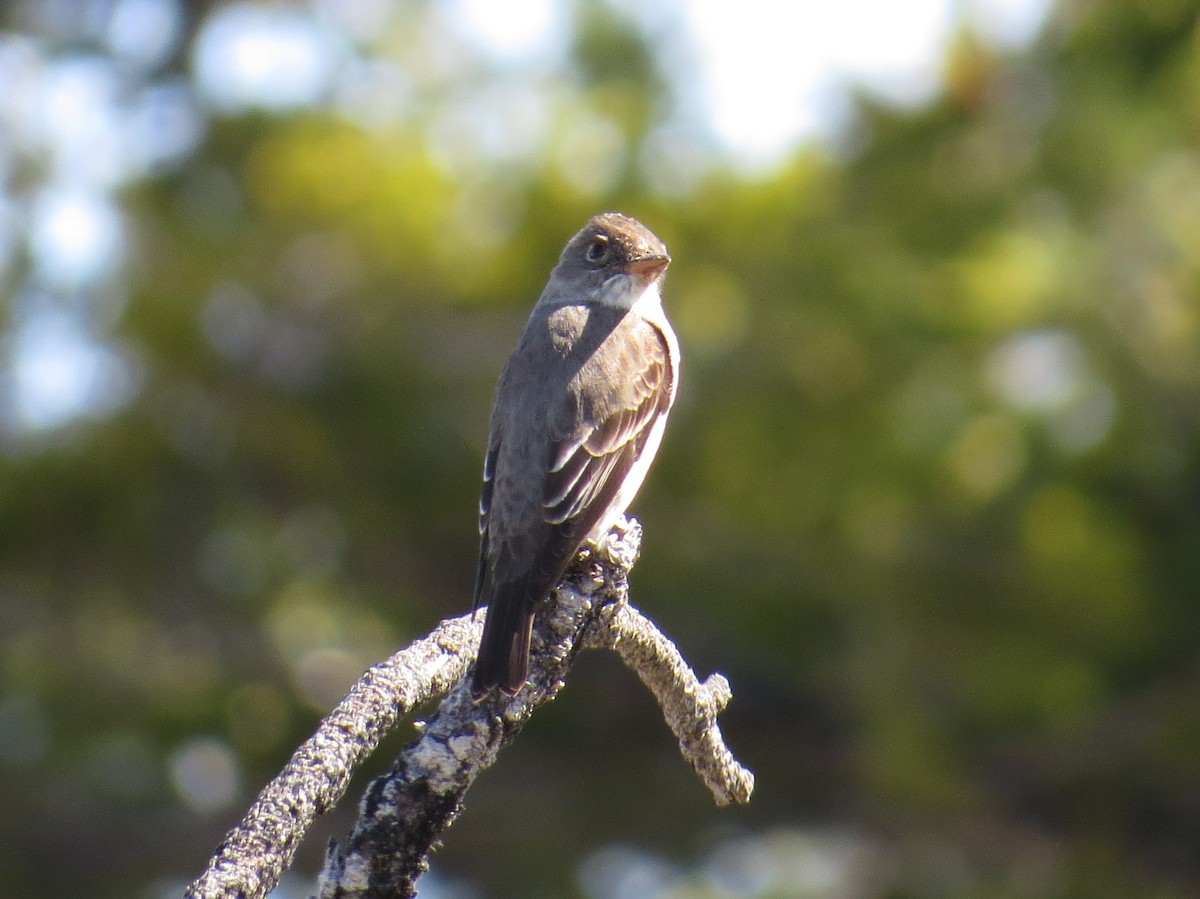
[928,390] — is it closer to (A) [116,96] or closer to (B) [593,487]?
(B) [593,487]

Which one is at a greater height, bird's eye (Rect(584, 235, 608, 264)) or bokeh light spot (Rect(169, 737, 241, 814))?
bird's eye (Rect(584, 235, 608, 264))

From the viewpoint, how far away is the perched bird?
426 centimetres

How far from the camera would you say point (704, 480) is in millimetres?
8461

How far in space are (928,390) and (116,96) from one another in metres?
6.68

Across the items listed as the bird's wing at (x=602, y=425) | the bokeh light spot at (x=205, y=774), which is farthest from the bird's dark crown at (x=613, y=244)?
the bokeh light spot at (x=205, y=774)

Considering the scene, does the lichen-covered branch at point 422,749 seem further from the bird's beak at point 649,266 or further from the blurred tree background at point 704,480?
the blurred tree background at point 704,480

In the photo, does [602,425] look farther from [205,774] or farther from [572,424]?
[205,774]

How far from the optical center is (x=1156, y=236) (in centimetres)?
814

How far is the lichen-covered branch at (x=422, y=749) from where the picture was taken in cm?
236

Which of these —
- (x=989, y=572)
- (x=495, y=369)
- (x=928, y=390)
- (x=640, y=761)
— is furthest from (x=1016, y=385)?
(x=640, y=761)

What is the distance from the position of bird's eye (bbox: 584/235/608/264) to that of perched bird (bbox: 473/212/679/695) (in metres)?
0.04

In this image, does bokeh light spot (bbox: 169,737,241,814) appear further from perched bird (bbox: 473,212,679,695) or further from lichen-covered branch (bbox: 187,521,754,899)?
lichen-covered branch (bbox: 187,521,754,899)

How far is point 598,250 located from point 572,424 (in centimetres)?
129

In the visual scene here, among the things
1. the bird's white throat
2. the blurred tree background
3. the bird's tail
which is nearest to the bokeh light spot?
the blurred tree background
